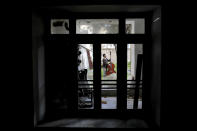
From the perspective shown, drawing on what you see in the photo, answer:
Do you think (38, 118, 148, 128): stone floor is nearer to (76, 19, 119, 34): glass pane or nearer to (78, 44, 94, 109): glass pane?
(78, 44, 94, 109): glass pane

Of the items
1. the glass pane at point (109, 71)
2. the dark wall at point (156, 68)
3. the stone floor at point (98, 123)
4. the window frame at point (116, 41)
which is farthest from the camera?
the glass pane at point (109, 71)

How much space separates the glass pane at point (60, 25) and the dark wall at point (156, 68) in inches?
117

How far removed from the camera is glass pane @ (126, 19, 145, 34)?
5039mm

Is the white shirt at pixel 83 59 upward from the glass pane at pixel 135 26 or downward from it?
downward

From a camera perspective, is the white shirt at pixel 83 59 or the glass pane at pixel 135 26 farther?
the white shirt at pixel 83 59

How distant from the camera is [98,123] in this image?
14.9 ft

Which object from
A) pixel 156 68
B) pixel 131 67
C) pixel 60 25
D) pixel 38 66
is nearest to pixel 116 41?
pixel 131 67

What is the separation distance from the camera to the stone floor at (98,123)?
14.2 ft

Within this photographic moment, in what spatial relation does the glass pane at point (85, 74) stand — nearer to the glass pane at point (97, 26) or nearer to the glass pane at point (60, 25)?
the glass pane at point (97, 26)

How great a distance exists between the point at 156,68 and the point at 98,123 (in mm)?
2491

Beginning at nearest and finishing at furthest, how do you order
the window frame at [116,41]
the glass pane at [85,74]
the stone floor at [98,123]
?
1. the stone floor at [98,123]
2. the window frame at [116,41]
3. the glass pane at [85,74]

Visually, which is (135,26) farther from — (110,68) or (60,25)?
(60,25)

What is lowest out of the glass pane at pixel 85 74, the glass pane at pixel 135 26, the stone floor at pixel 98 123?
the stone floor at pixel 98 123

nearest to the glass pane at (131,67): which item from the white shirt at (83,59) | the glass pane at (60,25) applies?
the white shirt at (83,59)
